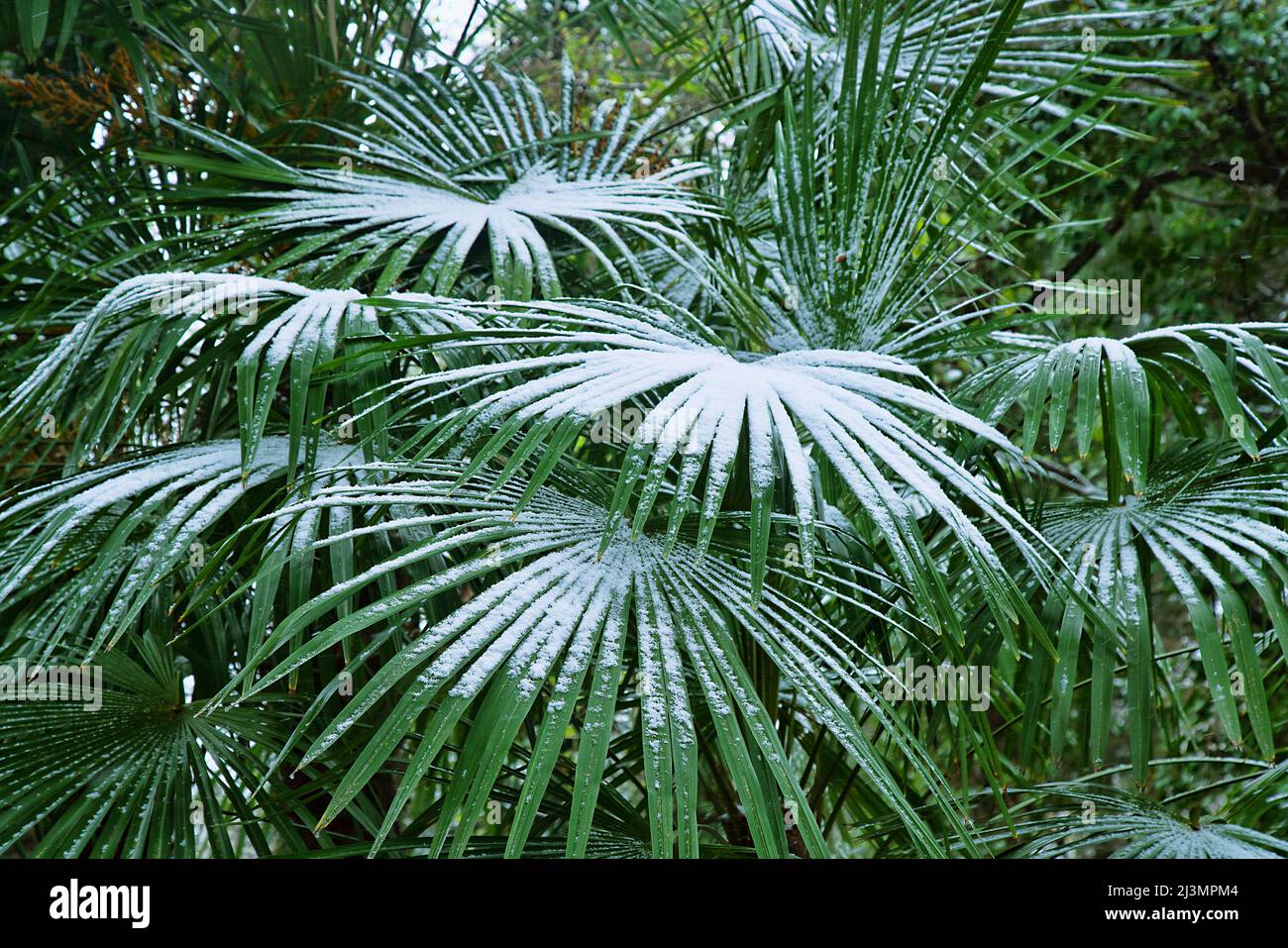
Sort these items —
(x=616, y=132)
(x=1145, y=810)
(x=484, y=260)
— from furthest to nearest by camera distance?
(x=616, y=132)
(x=484, y=260)
(x=1145, y=810)

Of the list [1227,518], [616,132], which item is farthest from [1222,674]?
[616,132]

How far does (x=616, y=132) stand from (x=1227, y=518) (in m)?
1.06

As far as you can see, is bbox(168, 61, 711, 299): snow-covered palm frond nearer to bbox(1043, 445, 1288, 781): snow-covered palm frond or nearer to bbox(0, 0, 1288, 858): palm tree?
bbox(0, 0, 1288, 858): palm tree

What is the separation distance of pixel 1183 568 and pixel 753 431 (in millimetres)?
523

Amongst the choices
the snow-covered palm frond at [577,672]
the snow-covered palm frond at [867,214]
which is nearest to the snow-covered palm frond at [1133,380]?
the snow-covered palm frond at [867,214]

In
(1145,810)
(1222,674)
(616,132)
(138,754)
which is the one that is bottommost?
(1145,810)

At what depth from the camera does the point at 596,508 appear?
115cm

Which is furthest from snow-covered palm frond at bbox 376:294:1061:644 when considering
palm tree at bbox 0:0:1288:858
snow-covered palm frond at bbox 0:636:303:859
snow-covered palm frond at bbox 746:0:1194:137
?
snow-covered palm frond at bbox 746:0:1194:137

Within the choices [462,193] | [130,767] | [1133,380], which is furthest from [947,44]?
[130,767]

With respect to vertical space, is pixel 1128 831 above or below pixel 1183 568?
below

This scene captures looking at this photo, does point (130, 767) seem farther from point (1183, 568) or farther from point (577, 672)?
point (1183, 568)

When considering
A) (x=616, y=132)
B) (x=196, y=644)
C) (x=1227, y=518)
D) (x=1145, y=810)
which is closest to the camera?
(x=1227, y=518)

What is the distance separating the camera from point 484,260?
162 cm
